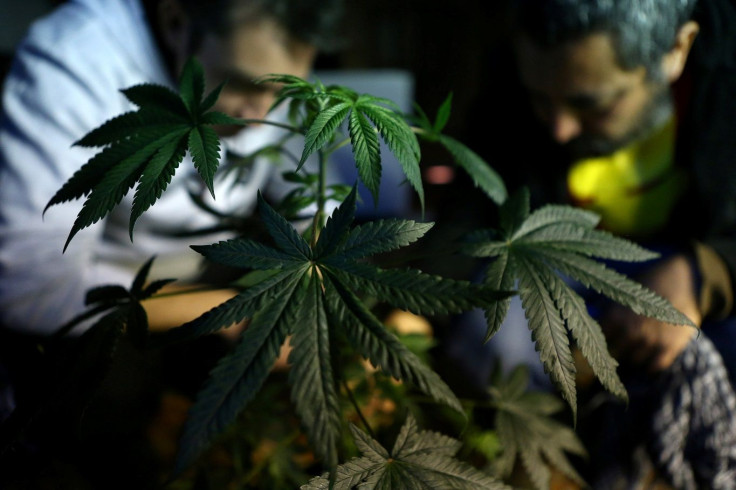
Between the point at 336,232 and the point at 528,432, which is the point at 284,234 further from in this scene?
the point at 528,432

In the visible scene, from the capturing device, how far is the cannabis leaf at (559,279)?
14.6 inches

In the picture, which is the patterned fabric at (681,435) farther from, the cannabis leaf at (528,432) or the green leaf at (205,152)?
the green leaf at (205,152)

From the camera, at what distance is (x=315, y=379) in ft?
0.97

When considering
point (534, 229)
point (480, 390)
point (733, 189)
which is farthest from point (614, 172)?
point (534, 229)

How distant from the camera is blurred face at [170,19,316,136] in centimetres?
108

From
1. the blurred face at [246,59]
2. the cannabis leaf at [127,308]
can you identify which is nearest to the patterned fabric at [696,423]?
the cannabis leaf at [127,308]

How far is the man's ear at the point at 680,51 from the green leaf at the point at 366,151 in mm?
941

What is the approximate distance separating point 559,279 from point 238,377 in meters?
0.26

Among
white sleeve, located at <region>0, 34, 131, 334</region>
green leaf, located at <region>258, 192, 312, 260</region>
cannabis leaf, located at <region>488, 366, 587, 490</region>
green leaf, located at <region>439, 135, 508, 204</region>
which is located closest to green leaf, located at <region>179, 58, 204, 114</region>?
green leaf, located at <region>258, 192, 312, 260</region>

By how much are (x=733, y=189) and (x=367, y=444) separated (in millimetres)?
1007

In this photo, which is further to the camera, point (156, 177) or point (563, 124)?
point (563, 124)

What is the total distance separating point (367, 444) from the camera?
39 cm

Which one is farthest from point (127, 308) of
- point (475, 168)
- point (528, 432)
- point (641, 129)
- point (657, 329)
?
point (641, 129)

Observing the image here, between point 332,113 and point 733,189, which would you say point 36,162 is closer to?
point 332,113
